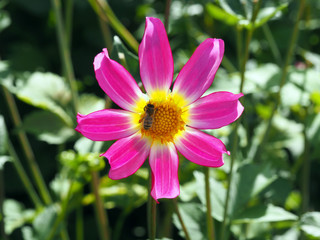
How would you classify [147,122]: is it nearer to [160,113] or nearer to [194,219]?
[160,113]

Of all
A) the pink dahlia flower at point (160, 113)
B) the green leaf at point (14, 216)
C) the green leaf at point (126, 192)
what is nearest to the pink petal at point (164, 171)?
the pink dahlia flower at point (160, 113)

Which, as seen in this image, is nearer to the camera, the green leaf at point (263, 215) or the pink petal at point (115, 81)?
the pink petal at point (115, 81)

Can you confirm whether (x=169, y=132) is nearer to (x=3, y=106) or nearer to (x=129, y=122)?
(x=129, y=122)

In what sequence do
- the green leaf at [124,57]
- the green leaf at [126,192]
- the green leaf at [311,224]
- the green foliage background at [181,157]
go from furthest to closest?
the green leaf at [126,192] → the green foliage background at [181,157] → the green leaf at [311,224] → the green leaf at [124,57]

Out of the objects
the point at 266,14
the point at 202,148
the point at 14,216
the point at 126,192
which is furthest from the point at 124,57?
the point at 14,216

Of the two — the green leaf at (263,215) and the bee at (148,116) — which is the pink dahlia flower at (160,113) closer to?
the bee at (148,116)

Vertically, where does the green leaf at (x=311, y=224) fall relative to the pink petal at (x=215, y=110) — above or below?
below

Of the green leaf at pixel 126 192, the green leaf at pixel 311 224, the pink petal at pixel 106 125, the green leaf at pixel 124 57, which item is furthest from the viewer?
the green leaf at pixel 126 192

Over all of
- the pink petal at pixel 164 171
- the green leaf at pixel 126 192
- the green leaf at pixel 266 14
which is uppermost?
the green leaf at pixel 266 14
